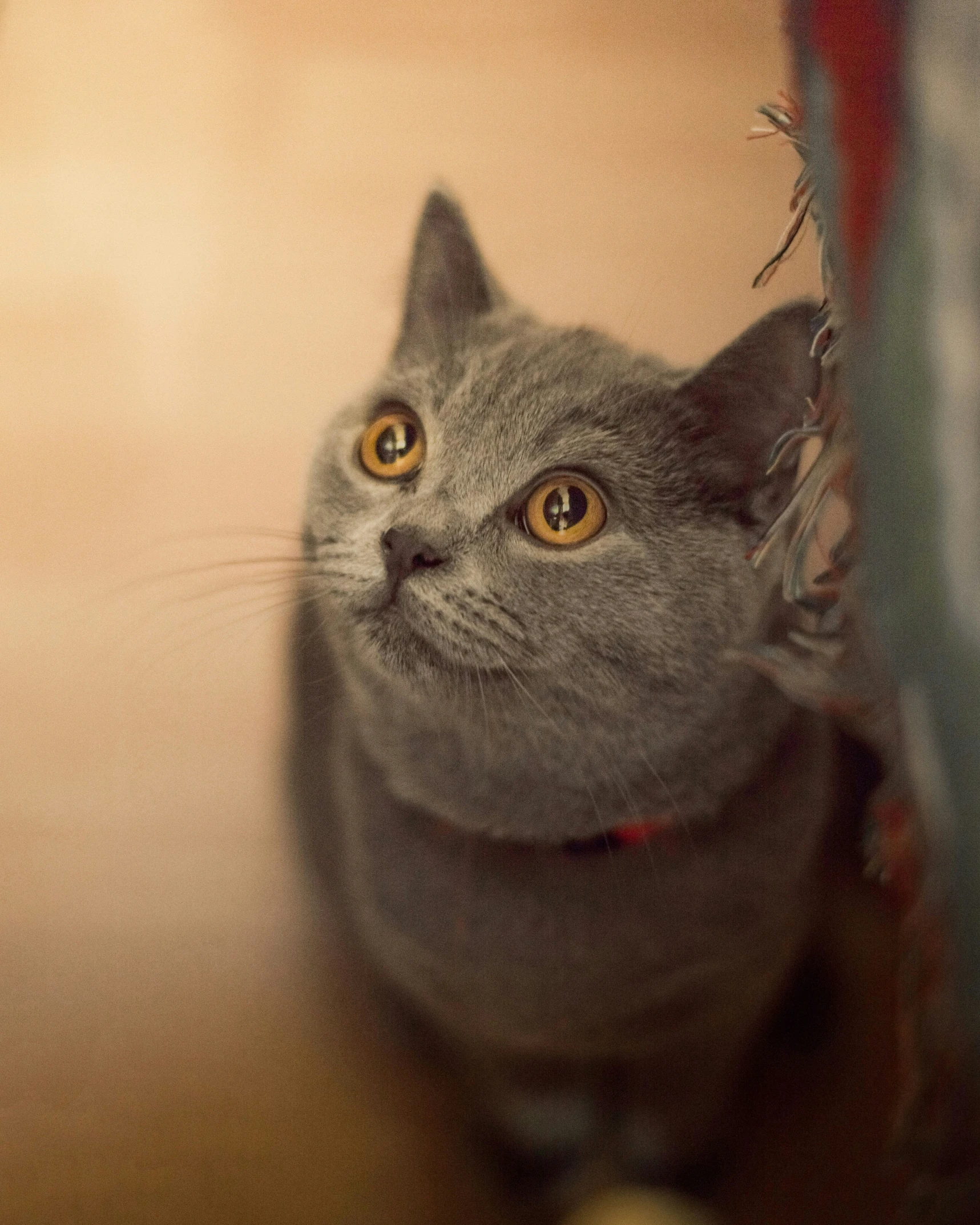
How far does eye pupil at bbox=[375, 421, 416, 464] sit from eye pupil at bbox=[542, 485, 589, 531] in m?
0.13

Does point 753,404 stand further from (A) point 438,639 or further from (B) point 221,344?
(B) point 221,344

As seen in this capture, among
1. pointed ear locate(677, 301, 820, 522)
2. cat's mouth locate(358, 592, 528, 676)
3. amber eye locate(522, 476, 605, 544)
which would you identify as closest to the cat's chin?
cat's mouth locate(358, 592, 528, 676)

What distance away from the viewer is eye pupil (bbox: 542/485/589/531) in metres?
0.64

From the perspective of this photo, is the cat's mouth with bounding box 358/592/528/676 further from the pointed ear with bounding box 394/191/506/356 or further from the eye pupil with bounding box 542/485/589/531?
the pointed ear with bounding box 394/191/506/356

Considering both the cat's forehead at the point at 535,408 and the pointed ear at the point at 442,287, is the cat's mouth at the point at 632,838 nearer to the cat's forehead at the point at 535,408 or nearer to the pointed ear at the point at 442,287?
the cat's forehead at the point at 535,408

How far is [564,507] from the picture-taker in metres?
0.64

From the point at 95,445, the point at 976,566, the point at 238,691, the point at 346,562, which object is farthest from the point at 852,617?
the point at 95,445

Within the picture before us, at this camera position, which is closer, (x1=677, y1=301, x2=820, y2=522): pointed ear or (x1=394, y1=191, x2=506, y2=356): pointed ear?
(x1=677, y1=301, x2=820, y2=522): pointed ear

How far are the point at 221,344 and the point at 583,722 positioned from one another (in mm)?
441

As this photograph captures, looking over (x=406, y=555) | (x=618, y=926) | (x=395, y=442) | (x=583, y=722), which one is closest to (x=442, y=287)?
(x=395, y=442)

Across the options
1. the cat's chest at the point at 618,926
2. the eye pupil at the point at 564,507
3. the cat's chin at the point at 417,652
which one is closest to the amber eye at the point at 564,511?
the eye pupil at the point at 564,507

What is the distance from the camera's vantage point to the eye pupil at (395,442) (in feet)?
2.29

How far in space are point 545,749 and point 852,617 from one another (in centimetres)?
24

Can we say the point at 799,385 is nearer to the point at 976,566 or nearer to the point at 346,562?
the point at 976,566
